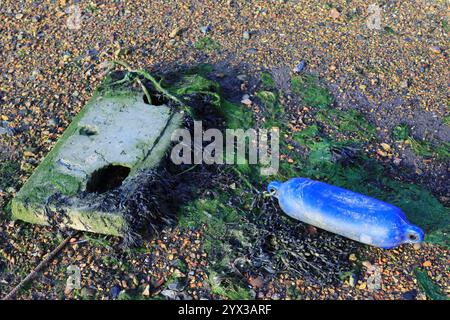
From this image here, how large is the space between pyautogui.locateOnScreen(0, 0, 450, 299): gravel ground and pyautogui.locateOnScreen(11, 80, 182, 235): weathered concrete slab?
16cm

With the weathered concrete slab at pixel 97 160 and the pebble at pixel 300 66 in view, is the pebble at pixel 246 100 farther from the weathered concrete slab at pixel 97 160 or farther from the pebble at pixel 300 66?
the weathered concrete slab at pixel 97 160

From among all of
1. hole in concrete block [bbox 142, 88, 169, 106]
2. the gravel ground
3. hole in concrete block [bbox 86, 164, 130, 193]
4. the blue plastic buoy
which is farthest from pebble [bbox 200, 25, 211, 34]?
the blue plastic buoy

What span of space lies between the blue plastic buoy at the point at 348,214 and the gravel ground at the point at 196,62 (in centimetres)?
21

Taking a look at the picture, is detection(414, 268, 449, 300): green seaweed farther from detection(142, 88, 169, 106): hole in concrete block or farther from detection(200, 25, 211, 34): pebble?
detection(200, 25, 211, 34): pebble

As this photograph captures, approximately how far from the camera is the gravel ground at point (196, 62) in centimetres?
357

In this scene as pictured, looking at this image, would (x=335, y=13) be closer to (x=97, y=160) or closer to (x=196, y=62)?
(x=196, y=62)

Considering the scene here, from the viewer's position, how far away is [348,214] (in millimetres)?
3508

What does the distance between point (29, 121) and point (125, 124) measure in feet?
2.89

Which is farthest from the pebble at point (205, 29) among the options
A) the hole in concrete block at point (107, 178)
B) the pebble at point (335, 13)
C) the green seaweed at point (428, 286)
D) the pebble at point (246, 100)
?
the green seaweed at point (428, 286)

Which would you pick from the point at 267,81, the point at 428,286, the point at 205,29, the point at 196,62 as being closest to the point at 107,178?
the point at 196,62

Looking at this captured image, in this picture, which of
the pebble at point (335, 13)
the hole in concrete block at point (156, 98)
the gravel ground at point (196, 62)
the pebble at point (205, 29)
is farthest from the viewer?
the pebble at point (335, 13)

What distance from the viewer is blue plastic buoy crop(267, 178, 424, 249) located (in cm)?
343

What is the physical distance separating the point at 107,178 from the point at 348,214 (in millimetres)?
1684

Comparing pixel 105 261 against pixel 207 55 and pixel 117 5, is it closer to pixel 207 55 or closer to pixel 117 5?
pixel 207 55
